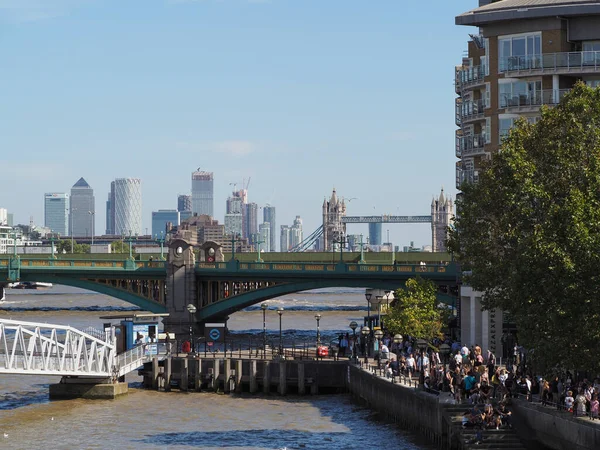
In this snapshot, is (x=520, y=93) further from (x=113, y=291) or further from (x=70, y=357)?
(x=113, y=291)

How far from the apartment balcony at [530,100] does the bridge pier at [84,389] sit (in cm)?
2754

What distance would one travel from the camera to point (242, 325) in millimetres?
145750

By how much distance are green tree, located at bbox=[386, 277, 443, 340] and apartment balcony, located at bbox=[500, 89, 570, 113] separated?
13696 millimetres

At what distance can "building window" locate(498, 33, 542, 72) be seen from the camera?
7650 cm

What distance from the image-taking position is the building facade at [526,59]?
75438mm

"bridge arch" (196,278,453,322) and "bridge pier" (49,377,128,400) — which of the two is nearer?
"bridge pier" (49,377,128,400)

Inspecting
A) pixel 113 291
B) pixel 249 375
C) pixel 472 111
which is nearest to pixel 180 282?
pixel 113 291

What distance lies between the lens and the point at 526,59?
76.9 m

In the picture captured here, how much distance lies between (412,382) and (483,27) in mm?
22770

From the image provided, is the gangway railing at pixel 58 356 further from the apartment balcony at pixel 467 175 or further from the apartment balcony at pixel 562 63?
the apartment balcony at pixel 562 63

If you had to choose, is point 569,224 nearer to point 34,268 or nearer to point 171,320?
point 171,320

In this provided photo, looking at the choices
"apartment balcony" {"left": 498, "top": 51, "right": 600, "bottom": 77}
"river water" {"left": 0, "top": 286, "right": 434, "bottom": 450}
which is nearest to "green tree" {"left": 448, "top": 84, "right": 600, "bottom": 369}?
Result: "river water" {"left": 0, "top": 286, "right": 434, "bottom": 450}

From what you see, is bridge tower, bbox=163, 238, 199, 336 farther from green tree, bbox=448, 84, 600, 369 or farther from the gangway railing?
green tree, bbox=448, 84, 600, 369

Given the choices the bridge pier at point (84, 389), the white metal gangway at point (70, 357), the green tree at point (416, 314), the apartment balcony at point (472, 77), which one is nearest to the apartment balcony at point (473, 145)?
the apartment balcony at point (472, 77)
